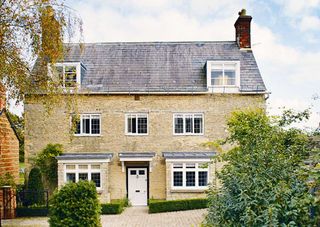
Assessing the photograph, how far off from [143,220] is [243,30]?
14.8 meters

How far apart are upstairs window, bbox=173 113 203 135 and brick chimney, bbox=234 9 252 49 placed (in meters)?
6.11

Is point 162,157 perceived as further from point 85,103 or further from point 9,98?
point 9,98

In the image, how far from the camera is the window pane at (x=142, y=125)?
83.9 feet

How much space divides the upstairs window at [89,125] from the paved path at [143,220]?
593cm

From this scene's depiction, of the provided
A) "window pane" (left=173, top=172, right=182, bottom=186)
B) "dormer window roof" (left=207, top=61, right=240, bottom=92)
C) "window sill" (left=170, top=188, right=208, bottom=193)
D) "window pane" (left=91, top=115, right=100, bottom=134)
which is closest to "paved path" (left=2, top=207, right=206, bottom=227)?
"window sill" (left=170, top=188, right=208, bottom=193)

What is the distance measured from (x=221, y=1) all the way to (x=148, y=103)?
37.6ft

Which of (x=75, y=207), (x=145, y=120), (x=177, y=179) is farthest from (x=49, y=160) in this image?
(x=75, y=207)

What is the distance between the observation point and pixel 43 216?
21406 mm

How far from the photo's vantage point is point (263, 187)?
6945 millimetres

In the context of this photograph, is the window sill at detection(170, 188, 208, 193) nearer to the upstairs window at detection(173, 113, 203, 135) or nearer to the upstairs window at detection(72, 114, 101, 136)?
the upstairs window at detection(173, 113, 203, 135)

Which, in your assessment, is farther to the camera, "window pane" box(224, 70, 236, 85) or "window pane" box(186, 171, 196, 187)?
"window pane" box(224, 70, 236, 85)

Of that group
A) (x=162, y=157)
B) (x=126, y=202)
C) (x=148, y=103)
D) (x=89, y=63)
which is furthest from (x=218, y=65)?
(x=126, y=202)

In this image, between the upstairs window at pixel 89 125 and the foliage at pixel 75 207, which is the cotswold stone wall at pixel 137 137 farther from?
the foliage at pixel 75 207

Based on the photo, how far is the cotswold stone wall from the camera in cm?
2531
